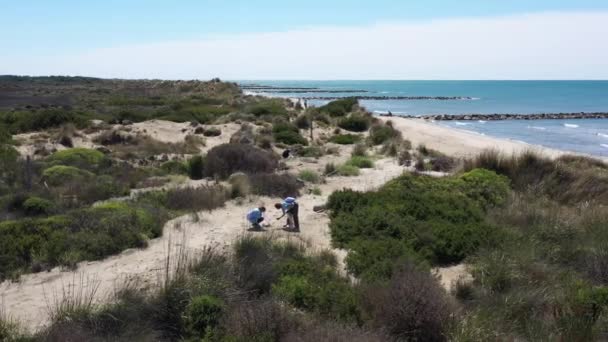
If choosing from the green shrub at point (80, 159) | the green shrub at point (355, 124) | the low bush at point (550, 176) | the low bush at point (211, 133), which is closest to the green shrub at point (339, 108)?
the green shrub at point (355, 124)

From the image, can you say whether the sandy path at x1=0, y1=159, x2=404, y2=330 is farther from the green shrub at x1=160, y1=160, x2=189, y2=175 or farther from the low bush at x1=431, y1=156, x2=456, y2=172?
the low bush at x1=431, y1=156, x2=456, y2=172

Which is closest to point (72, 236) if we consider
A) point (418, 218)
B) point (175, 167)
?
point (418, 218)

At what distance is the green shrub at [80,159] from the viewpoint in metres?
18.4

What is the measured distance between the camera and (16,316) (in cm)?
693

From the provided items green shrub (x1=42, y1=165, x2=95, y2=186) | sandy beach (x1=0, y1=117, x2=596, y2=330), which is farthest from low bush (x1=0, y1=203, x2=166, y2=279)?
green shrub (x1=42, y1=165, x2=95, y2=186)

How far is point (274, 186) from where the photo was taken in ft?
48.1

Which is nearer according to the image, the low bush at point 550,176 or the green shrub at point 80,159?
the low bush at point 550,176

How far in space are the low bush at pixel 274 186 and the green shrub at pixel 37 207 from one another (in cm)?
514

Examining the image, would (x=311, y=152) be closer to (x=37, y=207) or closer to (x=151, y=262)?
(x=37, y=207)

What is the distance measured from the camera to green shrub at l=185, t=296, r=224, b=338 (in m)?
6.20

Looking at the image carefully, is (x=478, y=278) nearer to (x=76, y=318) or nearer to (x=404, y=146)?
(x=76, y=318)

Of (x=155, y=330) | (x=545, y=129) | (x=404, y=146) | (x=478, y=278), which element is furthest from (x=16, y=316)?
(x=545, y=129)

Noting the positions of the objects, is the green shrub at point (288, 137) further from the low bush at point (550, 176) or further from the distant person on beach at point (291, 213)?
the distant person on beach at point (291, 213)

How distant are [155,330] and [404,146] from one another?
20468mm
